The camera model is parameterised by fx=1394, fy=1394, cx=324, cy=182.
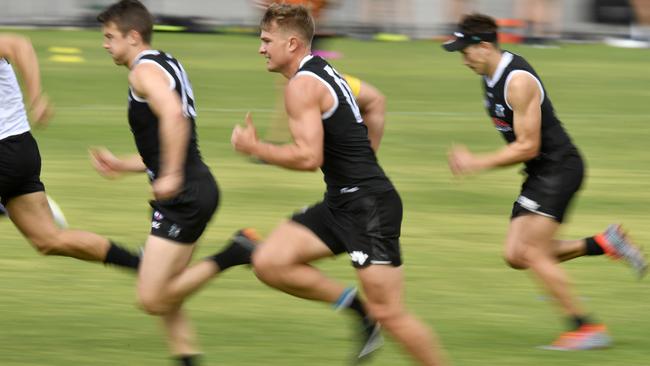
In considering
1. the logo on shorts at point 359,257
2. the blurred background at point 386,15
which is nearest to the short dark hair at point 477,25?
the logo on shorts at point 359,257

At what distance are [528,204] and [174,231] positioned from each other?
2.08 metres

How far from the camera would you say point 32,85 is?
25.7 feet

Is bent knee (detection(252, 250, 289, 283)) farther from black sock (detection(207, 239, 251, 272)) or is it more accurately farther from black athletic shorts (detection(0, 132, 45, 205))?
black athletic shorts (detection(0, 132, 45, 205))

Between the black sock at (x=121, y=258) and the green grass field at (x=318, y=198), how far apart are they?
336 millimetres

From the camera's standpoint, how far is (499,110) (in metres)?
7.75

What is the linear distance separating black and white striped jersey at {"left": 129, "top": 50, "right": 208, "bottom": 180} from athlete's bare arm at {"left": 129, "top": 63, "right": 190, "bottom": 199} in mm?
62

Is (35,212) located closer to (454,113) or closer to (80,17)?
(454,113)

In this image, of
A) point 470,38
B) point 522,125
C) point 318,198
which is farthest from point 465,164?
point 318,198

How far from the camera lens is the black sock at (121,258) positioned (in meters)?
7.96

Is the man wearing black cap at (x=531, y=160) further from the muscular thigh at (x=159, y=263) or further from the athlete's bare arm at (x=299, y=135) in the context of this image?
the muscular thigh at (x=159, y=263)

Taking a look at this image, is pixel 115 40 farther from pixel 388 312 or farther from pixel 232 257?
pixel 388 312

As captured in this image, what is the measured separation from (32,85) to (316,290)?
219 cm

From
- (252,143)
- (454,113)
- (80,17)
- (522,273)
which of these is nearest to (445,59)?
(454,113)

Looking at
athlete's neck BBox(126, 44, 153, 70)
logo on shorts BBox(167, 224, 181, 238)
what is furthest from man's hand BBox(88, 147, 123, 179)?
logo on shorts BBox(167, 224, 181, 238)
